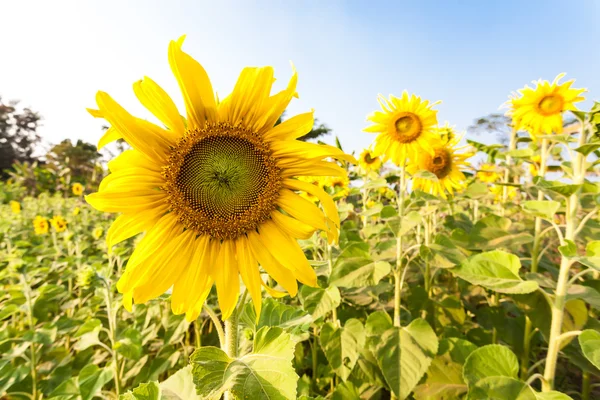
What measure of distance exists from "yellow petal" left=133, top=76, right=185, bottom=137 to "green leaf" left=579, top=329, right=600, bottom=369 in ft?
6.12

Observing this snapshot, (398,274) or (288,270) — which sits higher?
(288,270)

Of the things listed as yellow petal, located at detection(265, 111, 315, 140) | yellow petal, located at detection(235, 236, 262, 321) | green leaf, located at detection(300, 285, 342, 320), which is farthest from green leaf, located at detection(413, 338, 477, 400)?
yellow petal, located at detection(265, 111, 315, 140)

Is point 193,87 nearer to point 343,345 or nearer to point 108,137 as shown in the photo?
point 108,137

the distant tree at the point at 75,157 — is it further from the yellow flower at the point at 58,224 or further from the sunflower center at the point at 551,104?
the sunflower center at the point at 551,104

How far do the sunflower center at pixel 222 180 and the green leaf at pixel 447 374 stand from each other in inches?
61.4

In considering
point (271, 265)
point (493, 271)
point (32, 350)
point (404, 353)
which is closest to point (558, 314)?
point (493, 271)

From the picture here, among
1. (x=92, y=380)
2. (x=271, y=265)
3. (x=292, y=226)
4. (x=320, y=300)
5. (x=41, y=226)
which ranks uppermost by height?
(x=292, y=226)

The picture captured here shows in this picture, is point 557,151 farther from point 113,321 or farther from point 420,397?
point 113,321

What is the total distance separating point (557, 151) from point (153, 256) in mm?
4179

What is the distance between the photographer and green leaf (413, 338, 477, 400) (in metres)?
2.03

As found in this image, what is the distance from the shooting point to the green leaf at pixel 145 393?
3.82ft

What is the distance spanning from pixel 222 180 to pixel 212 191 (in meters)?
0.05

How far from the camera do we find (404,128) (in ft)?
11.1

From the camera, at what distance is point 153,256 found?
1.20 metres
